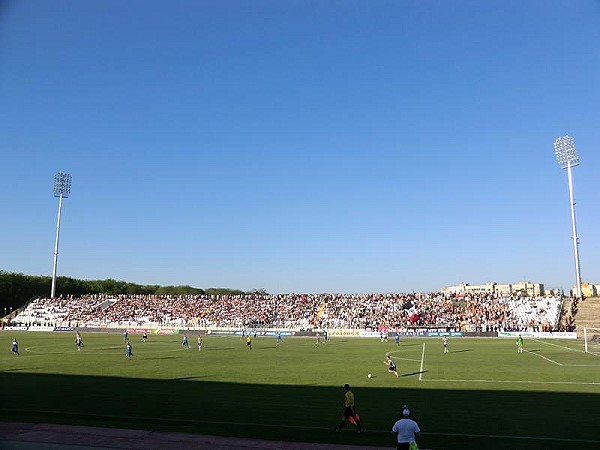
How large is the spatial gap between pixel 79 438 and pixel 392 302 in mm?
67325

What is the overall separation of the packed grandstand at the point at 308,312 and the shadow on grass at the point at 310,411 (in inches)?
1884

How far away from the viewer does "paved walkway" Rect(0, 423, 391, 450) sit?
47.0 ft

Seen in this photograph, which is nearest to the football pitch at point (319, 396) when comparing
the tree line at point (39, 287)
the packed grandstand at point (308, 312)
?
the packed grandstand at point (308, 312)

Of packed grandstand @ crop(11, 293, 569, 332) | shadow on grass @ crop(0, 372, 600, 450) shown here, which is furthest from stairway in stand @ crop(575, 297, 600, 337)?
shadow on grass @ crop(0, 372, 600, 450)

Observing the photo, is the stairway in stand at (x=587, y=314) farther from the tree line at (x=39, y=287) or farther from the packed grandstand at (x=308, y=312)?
the tree line at (x=39, y=287)

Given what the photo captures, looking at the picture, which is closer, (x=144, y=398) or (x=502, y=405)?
(x=502, y=405)

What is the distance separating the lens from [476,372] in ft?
96.2

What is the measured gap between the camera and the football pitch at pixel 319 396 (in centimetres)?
1611

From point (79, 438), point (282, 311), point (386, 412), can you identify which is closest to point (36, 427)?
point (79, 438)

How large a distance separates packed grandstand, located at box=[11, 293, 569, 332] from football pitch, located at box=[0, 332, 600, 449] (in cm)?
3050

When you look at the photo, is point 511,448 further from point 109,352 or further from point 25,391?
point 109,352

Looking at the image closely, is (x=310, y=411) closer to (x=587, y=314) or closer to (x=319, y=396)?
(x=319, y=396)

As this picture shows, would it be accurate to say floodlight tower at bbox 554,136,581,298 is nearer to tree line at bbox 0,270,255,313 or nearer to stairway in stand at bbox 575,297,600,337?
stairway in stand at bbox 575,297,600,337

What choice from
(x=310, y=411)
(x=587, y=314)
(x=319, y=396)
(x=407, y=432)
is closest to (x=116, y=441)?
(x=310, y=411)
